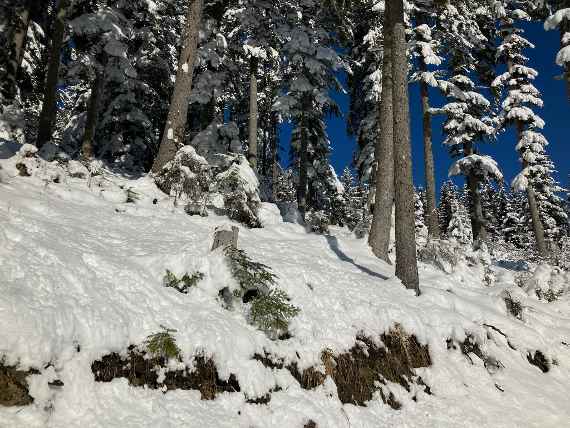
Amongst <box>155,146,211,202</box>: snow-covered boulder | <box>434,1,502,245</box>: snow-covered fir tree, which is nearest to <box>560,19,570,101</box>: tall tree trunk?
<box>434,1,502,245</box>: snow-covered fir tree

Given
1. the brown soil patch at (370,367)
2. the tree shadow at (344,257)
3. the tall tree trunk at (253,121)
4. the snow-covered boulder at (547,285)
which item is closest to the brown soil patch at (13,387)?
the brown soil patch at (370,367)

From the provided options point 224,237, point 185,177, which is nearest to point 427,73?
point 185,177

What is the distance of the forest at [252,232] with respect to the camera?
3.96 m

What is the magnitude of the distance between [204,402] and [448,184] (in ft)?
236

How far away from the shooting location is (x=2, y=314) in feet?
10.5

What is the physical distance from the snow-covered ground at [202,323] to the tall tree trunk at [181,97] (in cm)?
197

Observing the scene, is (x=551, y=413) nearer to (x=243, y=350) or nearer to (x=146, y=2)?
(x=243, y=350)

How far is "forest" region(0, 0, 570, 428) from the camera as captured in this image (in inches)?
A: 156

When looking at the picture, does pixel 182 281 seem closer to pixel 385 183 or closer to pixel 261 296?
pixel 261 296

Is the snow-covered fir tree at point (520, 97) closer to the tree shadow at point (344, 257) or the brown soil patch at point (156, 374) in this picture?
the tree shadow at point (344, 257)

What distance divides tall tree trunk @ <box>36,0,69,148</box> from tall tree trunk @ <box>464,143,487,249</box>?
1818 cm

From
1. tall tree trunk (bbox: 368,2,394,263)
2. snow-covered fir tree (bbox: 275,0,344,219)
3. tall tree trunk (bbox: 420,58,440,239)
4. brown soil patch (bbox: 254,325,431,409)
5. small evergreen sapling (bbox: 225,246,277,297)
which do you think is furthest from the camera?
snow-covered fir tree (bbox: 275,0,344,219)

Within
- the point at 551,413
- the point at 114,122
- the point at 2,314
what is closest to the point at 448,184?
the point at 114,122

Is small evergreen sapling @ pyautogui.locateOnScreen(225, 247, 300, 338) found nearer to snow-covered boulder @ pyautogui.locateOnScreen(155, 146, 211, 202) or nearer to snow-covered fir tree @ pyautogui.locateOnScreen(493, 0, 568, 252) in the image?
snow-covered boulder @ pyautogui.locateOnScreen(155, 146, 211, 202)
